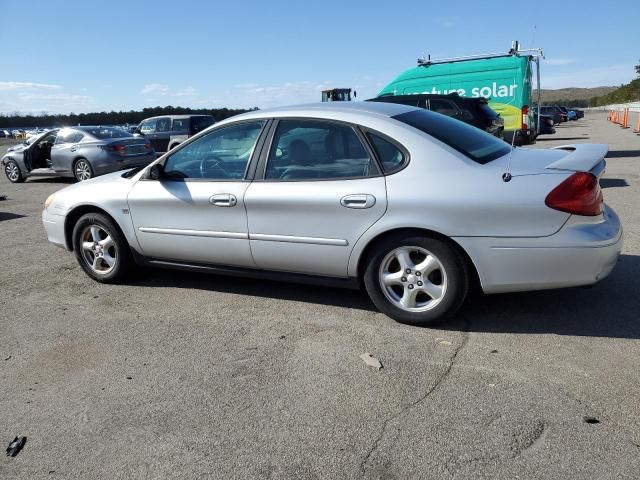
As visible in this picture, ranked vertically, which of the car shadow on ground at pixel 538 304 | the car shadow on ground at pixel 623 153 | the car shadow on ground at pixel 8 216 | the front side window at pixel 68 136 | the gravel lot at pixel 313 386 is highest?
the front side window at pixel 68 136

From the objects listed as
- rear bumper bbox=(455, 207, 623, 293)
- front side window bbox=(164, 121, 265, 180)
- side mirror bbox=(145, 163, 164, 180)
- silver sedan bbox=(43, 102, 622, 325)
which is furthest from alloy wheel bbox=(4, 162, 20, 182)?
rear bumper bbox=(455, 207, 623, 293)

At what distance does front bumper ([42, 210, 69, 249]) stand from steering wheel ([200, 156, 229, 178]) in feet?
5.52

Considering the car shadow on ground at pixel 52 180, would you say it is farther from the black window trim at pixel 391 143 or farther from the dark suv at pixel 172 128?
the black window trim at pixel 391 143

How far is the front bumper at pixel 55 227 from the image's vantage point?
5426mm

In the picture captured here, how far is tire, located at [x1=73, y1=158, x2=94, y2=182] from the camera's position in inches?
528

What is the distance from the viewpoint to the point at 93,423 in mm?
2959

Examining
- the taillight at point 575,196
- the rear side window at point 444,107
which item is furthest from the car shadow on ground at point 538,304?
the rear side window at point 444,107

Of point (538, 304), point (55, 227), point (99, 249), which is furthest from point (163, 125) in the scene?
point (538, 304)

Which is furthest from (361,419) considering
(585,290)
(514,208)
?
(585,290)

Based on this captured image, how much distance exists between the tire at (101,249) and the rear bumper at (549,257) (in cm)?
312

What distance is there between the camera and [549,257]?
352 centimetres

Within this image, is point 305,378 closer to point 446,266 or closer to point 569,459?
point 446,266

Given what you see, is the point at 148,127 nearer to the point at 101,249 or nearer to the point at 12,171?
the point at 12,171

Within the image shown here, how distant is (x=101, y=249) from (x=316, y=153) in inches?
94.4
